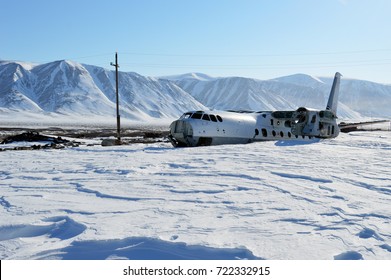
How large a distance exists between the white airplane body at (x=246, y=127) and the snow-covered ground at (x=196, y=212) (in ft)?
28.6

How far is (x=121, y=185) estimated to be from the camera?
28.2ft

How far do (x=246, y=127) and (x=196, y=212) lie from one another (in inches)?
651

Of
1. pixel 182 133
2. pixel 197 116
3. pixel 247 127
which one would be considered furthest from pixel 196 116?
pixel 247 127

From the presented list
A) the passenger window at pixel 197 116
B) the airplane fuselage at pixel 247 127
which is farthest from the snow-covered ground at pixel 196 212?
the passenger window at pixel 197 116

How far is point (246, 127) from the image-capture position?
22.3 m

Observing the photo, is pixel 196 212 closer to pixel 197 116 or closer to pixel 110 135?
pixel 197 116

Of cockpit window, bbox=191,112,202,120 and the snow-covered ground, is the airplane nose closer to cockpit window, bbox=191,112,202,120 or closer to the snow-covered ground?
cockpit window, bbox=191,112,202,120

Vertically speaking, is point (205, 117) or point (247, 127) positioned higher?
point (205, 117)

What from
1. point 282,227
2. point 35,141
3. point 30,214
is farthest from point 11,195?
point 35,141

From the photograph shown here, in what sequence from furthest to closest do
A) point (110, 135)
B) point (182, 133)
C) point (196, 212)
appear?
point (110, 135) → point (182, 133) → point (196, 212)

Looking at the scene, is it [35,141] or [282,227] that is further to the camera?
[35,141]

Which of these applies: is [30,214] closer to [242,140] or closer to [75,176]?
[75,176]

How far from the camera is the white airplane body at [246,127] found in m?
20.1

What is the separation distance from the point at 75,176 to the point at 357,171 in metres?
8.42
